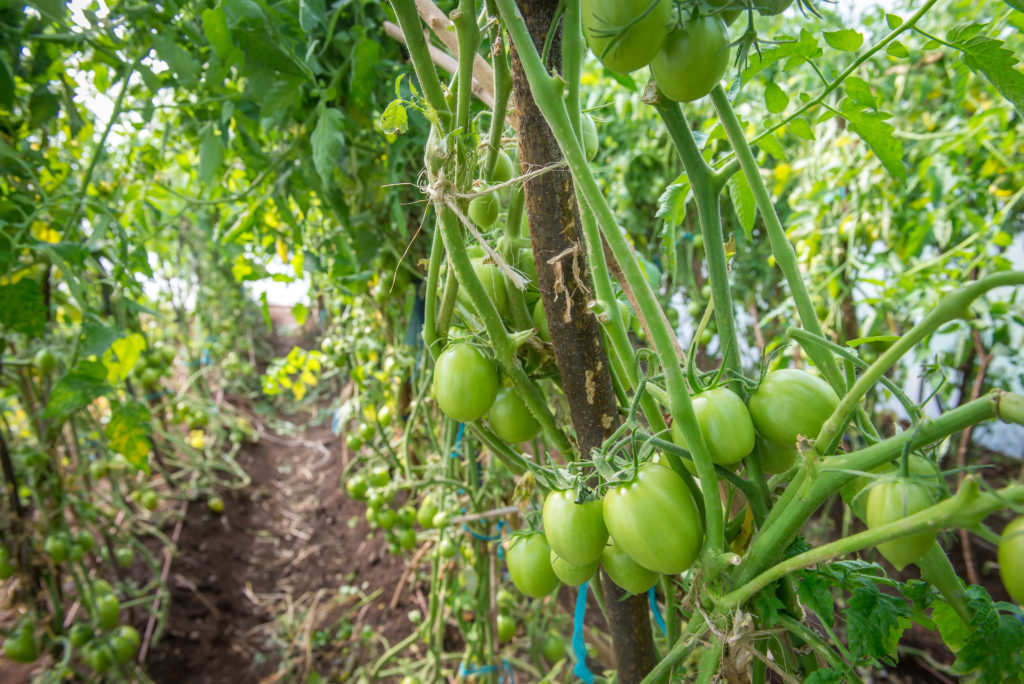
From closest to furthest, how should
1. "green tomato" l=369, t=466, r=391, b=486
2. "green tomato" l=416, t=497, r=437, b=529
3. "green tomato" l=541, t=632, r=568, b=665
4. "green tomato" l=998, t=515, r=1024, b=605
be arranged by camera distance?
"green tomato" l=998, t=515, r=1024, b=605, "green tomato" l=416, t=497, r=437, b=529, "green tomato" l=541, t=632, r=568, b=665, "green tomato" l=369, t=466, r=391, b=486

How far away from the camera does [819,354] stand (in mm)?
463

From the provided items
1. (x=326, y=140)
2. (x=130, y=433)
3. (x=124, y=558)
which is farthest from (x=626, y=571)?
(x=124, y=558)

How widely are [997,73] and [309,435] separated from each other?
454 centimetres

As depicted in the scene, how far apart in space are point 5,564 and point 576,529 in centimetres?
215

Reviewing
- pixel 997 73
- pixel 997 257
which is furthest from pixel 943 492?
pixel 997 257

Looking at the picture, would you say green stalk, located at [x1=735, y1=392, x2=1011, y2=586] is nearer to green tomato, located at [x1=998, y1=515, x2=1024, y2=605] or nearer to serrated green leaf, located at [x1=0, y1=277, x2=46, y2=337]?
green tomato, located at [x1=998, y1=515, x2=1024, y2=605]

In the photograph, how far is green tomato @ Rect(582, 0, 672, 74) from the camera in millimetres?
342

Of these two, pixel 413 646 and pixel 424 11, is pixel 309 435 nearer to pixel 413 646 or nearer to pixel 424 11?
pixel 413 646

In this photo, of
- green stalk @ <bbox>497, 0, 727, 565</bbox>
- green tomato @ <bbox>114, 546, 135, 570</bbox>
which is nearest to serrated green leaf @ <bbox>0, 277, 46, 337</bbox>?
green stalk @ <bbox>497, 0, 727, 565</bbox>

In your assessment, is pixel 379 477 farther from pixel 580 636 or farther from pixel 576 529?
pixel 576 529

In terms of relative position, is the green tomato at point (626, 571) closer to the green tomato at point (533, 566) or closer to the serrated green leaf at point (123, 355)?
the green tomato at point (533, 566)

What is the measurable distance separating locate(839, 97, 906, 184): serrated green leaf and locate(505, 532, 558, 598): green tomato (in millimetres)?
509

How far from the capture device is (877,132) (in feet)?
1.79

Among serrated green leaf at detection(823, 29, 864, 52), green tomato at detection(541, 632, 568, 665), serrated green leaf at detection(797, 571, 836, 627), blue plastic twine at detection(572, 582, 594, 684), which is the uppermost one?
serrated green leaf at detection(823, 29, 864, 52)
